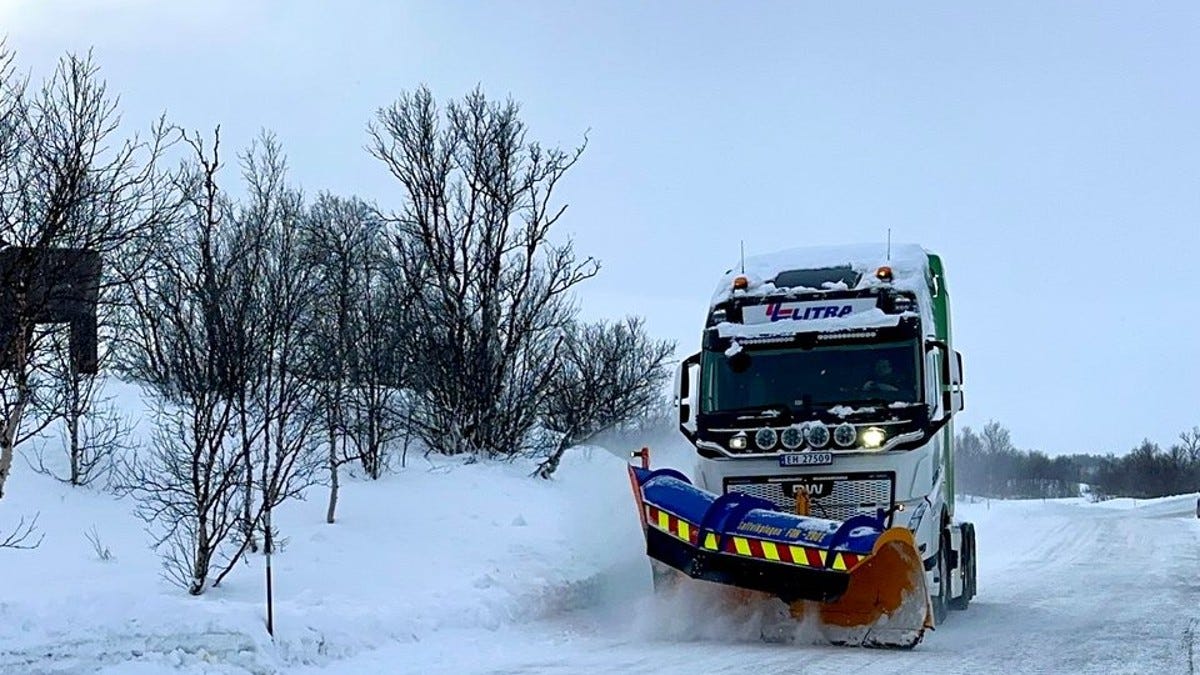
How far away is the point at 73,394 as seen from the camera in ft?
53.2

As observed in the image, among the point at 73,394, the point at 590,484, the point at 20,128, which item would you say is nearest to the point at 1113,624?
the point at 590,484

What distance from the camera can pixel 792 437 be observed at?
1157 cm

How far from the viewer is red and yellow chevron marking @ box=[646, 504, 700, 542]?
11.0 meters

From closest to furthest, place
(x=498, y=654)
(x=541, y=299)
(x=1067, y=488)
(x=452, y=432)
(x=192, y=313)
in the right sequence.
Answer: (x=498, y=654)
(x=192, y=313)
(x=452, y=432)
(x=541, y=299)
(x=1067, y=488)

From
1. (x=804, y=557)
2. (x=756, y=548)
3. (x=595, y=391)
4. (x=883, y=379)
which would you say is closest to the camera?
(x=804, y=557)

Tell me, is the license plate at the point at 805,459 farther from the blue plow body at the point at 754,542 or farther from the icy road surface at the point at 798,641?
the icy road surface at the point at 798,641

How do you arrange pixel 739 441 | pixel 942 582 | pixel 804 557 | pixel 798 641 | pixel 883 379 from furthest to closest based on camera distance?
pixel 942 582 < pixel 883 379 < pixel 739 441 < pixel 798 641 < pixel 804 557

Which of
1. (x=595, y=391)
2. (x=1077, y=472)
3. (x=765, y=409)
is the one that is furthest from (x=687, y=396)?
(x=1077, y=472)

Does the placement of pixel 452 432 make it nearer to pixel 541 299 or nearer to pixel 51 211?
pixel 541 299

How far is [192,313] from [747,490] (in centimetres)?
647

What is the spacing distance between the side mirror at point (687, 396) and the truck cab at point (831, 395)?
1 centimetres

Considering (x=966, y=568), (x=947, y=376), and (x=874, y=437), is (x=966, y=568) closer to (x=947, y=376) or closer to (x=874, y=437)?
(x=947, y=376)

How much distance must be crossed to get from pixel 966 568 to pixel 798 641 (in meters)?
4.71

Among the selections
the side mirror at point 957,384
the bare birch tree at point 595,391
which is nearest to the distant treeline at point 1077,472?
the bare birch tree at point 595,391
